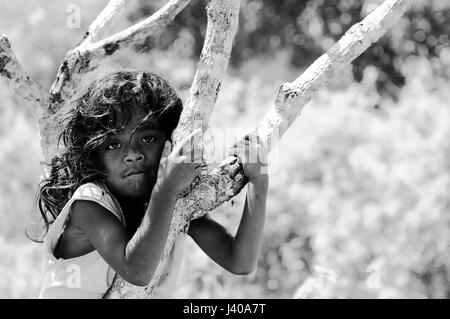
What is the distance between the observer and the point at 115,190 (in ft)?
6.65

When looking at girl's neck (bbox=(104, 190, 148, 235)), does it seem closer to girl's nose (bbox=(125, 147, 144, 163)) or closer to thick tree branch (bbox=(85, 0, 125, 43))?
girl's nose (bbox=(125, 147, 144, 163))

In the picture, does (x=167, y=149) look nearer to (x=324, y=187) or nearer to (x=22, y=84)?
(x=22, y=84)

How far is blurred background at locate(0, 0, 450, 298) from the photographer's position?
4.59 meters

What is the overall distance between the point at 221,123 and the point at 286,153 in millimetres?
581

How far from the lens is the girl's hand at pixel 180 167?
1.71 metres

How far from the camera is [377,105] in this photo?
6.36 metres

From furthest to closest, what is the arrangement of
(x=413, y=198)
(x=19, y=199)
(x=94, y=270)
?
(x=19, y=199), (x=413, y=198), (x=94, y=270)

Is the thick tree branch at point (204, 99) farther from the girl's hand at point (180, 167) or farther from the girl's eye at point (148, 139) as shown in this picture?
the girl's eye at point (148, 139)

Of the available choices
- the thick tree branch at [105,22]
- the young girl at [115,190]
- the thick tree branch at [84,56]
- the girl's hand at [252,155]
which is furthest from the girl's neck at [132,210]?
the thick tree branch at [105,22]

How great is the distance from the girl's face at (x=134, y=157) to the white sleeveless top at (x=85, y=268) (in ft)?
0.20

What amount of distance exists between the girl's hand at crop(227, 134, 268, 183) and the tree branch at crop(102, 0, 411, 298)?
0.06 feet

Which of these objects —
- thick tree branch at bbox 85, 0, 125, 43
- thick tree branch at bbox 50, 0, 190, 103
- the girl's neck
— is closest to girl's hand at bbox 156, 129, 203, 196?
the girl's neck
